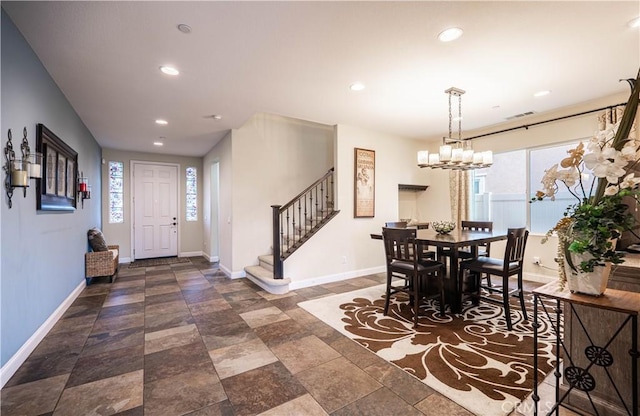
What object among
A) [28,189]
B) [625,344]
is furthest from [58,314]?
[625,344]

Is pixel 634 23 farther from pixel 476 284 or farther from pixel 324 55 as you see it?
pixel 476 284

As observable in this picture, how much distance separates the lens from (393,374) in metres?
2.15

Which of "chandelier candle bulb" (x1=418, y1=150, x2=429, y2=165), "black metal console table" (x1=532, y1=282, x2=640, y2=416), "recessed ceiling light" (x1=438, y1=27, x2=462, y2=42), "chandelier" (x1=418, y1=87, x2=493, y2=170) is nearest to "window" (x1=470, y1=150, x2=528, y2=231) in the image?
"chandelier" (x1=418, y1=87, x2=493, y2=170)

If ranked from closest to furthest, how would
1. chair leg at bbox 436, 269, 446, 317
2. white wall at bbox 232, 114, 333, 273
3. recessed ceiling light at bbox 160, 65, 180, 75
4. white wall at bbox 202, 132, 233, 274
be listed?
1. recessed ceiling light at bbox 160, 65, 180, 75
2. chair leg at bbox 436, 269, 446, 317
3. white wall at bbox 232, 114, 333, 273
4. white wall at bbox 202, 132, 233, 274

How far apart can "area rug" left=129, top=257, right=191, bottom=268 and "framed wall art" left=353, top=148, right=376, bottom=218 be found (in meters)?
4.30

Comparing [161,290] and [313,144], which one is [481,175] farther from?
[161,290]

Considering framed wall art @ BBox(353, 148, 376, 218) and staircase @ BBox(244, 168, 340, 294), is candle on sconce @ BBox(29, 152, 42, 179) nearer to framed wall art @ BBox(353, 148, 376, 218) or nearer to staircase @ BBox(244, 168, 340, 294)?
staircase @ BBox(244, 168, 340, 294)

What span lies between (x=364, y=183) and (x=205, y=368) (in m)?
3.84

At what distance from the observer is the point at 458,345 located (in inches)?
101

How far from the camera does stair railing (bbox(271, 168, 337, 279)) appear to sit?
15.2ft

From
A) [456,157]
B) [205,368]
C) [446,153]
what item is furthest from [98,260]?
[456,157]

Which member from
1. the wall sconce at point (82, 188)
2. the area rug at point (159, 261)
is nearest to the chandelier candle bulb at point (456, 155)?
the wall sconce at point (82, 188)

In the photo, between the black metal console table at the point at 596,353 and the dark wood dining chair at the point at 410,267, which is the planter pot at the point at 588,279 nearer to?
the black metal console table at the point at 596,353

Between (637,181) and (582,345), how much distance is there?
1.01 m
